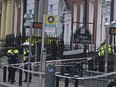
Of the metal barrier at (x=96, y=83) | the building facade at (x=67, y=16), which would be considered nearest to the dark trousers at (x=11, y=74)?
the building facade at (x=67, y=16)

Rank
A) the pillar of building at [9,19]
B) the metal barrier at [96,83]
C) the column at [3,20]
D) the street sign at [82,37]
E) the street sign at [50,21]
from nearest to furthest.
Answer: the metal barrier at [96,83]
the street sign at [50,21]
the street sign at [82,37]
the pillar of building at [9,19]
the column at [3,20]

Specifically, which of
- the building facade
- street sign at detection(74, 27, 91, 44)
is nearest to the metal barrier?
street sign at detection(74, 27, 91, 44)

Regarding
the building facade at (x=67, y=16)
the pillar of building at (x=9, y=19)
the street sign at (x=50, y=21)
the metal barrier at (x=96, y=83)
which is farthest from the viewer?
the pillar of building at (x=9, y=19)

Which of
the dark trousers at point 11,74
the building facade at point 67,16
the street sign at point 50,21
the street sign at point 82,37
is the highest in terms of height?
the building facade at point 67,16

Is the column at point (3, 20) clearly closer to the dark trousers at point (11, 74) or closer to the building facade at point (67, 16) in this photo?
the building facade at point (67, 16)

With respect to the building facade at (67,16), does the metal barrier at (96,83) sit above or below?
below

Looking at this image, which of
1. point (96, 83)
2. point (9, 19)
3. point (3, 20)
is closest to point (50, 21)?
point (96, 83)

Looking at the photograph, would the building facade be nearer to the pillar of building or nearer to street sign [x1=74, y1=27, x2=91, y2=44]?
the pillar of building

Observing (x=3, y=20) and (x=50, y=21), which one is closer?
(x=50, y=21)

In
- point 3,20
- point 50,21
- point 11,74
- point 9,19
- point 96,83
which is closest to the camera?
point 96,83

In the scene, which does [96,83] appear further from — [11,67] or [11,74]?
[11,67]

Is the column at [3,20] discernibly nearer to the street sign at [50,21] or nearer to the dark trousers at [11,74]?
the dark trousers at [11,74]

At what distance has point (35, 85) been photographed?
22.5m

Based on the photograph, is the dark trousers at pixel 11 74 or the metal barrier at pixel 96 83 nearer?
the metal barrier at pixel 96 83
